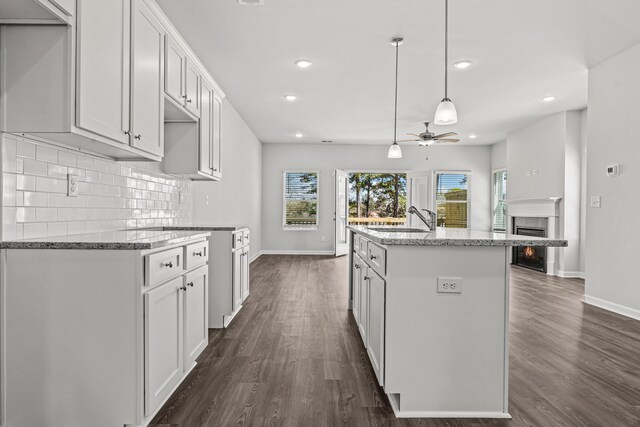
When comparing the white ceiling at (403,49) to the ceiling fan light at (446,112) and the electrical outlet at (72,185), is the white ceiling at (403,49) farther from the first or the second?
the electrical outlet at (72,185)

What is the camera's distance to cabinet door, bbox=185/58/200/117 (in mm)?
3089

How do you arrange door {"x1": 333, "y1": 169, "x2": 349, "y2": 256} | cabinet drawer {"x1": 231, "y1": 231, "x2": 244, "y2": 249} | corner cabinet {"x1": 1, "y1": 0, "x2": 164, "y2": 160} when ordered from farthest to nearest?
door {"x1": 333, "y1": 169, "x2": 349, "y2": 256} < cabinet drawer {"x1": 231, "y1": 231, "x2": 244, "y2": 249} < corner cabinet {"x1": 1, "y1": 0, "x2": 164, "y2": 160}

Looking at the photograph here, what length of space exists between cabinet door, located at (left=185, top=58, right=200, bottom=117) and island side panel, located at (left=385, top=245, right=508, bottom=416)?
2232 mm

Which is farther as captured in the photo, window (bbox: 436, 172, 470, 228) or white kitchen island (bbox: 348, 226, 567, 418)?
window (bbox: 436, 172, 470, 228)

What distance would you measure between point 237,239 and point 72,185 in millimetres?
1542

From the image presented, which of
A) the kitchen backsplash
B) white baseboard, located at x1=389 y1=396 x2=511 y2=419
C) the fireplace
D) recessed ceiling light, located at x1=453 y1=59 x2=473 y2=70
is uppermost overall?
recessed ceiling light, located at x1=453 y1=59 x2=473 y2=70

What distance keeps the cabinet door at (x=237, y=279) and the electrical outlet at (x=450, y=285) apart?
201 cm

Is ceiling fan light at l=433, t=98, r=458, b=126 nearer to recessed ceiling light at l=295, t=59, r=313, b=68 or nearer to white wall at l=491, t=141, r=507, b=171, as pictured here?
recessed ceiling light at l=295, t=59, r=313, b=68

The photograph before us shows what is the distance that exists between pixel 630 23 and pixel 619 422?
3356mm

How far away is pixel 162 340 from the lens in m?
1.87

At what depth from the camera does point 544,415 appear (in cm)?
191

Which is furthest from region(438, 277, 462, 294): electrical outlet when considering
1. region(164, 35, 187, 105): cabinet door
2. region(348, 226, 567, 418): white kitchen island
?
region(164, 35, 187, 105): cabinet door

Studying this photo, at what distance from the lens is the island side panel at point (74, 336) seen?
1634 millimetres

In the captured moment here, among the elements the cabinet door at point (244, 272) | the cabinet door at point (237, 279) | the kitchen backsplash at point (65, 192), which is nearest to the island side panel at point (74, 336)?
the kitchen backsplash at point (65, 192)
